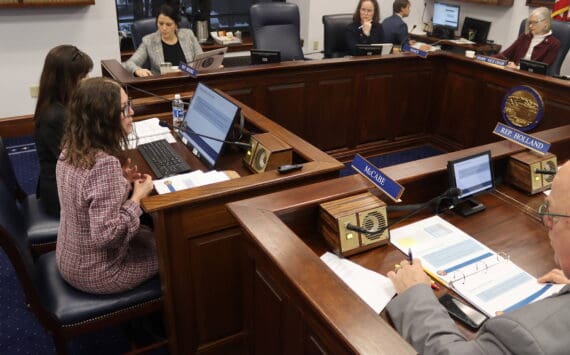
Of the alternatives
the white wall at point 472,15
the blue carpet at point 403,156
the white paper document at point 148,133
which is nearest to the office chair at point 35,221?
the white paper document at point 148,133

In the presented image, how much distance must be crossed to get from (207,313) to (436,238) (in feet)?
2.83

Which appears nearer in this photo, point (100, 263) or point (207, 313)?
point (100, 263)

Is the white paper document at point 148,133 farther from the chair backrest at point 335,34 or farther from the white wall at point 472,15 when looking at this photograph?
the white wall at point 472,15

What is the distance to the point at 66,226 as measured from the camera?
5.01 feet

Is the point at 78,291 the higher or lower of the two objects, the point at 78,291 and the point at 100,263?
the lower

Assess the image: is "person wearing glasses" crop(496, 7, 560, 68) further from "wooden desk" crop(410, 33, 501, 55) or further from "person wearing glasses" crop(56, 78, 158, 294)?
"person wearing glasses" crop(56, 78, 158, 294)

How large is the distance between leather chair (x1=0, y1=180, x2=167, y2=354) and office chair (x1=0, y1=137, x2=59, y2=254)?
0.30 metres

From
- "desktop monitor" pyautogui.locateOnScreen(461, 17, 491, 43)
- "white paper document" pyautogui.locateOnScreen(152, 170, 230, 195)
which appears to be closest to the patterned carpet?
"white paper document" pyautogui.locateOnScreen(152, 170, 230, 195)

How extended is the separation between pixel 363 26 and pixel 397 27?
2.31ft

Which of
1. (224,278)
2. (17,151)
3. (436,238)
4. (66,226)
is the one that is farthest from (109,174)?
(17,151)

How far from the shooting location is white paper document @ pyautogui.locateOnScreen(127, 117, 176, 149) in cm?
218

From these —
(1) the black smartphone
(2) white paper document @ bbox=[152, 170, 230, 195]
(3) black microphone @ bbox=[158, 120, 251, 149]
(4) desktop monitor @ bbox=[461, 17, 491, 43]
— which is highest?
(4) desktop monitor @ bbox=[461, 17, 491, 43]

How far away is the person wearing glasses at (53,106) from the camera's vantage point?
78.7 inches

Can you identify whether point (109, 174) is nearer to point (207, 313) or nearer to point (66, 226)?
point (66, 226)
